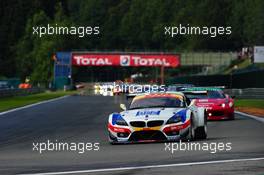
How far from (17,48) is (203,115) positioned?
411 feet

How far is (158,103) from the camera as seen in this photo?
66.8ft

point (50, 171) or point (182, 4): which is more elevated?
point (182, 4)

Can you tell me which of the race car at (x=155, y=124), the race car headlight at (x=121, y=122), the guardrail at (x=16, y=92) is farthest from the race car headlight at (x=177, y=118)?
the guardrail at (x=16, y=92)

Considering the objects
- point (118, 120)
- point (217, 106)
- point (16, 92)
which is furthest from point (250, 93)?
point (118, 120)

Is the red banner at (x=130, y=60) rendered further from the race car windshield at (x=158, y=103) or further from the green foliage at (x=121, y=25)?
the race car windshield at (x=158, y=103)

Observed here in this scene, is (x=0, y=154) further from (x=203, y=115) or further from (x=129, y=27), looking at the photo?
(x=129, y=27)

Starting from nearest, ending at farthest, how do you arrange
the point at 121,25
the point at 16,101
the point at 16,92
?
the point at 16,101, the point at 16,92, the point at 121,25

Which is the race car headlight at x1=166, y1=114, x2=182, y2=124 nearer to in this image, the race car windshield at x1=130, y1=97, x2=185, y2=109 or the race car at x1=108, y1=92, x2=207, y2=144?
the race car at x1=108, y1=92, x2=207, y2=144

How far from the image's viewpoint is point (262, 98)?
52.3m

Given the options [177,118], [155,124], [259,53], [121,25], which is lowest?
[155,124]

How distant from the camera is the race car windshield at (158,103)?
Answer: 2016cm

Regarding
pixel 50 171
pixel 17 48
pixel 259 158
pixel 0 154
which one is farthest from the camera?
pixel 17 48

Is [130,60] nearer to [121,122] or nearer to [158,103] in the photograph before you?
[158,103]

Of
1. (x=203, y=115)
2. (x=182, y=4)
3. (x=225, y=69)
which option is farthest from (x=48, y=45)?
(x=203, y=115)
